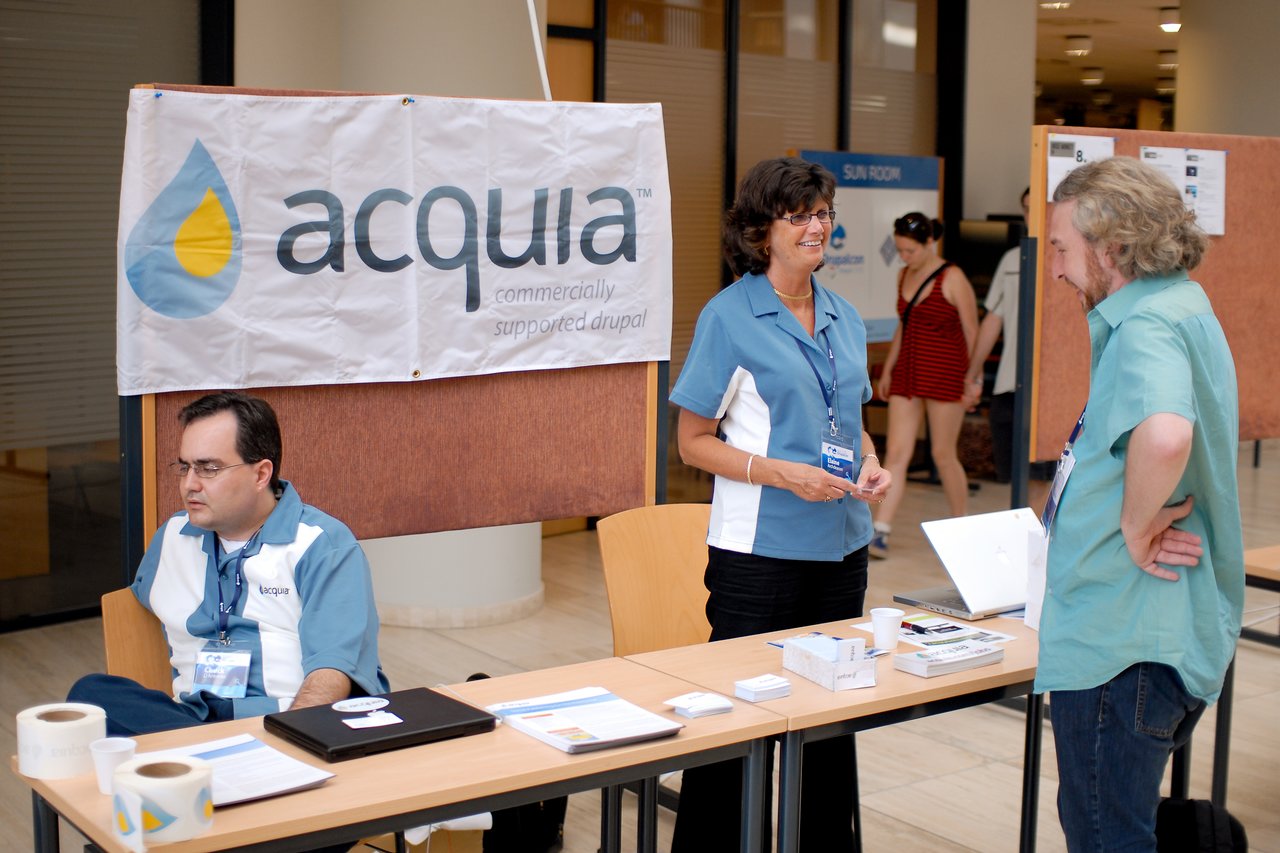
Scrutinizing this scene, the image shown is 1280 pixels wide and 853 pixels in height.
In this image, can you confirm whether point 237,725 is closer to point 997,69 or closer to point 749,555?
point 749,555

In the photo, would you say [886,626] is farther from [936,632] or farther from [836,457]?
[836,457]

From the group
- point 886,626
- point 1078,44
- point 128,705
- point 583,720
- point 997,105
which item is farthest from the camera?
point 1078,44

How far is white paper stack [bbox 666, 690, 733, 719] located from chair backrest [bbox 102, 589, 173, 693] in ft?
3.72

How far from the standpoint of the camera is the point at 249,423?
2814mm

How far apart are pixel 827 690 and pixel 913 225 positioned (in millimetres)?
4481

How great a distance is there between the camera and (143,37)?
5.85 metres

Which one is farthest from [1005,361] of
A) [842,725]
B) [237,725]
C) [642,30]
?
Answer: [237,725]

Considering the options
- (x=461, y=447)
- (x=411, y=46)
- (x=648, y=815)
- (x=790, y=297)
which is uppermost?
(x=411, y=46)

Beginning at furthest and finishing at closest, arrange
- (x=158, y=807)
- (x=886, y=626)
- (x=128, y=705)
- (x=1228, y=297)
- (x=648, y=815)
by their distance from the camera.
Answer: (x=1228, y=297), (x=648, y=815), (x=886, y=626), (x=128, y=705), (x=158, y=807)

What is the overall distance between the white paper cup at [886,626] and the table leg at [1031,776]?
539mm

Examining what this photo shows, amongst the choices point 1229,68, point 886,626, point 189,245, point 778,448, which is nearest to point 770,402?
point 778,448

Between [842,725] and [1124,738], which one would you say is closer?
[1124,738]

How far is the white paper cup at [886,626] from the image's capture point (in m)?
2.91

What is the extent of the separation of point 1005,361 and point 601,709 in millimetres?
5214
